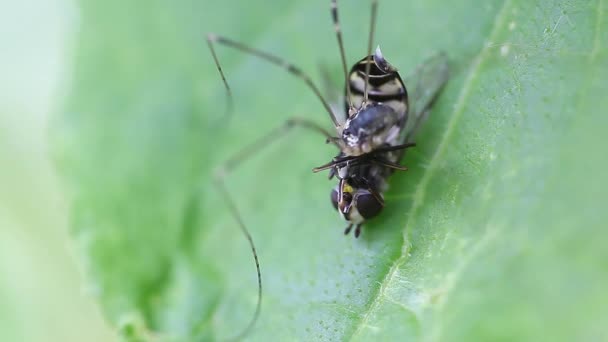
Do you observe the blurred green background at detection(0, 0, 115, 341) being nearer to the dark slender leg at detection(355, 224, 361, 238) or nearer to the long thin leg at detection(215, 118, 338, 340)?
the long thin leg at detection(215, 118, 338, 340)

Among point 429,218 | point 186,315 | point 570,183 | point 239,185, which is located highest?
point 570,183

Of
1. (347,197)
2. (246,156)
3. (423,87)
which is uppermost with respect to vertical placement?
(423,87)

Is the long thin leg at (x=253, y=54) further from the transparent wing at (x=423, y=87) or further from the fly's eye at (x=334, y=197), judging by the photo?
the fly's eye at (x=334, y=197)

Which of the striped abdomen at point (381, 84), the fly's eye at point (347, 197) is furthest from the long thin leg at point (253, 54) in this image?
the fly's eye at point (347, 197)

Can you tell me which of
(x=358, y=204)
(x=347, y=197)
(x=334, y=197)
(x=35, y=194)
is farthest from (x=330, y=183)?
(x=35, y=194)

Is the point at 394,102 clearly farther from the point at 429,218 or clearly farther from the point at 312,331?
the point at 312,331

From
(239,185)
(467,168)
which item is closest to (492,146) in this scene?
(467,168)

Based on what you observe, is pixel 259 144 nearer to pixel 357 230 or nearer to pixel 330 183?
pixel 330 183
